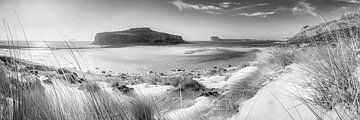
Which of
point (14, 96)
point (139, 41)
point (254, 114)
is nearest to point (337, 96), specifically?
point (254, 114)

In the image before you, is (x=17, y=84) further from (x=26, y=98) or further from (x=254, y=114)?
(x=254, y=114)

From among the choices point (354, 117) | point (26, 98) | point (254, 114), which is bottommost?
point (254, 114)

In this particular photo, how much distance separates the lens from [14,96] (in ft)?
3.88

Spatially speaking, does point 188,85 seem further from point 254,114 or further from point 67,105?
point 67,105

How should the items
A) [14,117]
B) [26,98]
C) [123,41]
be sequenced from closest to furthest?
[14,117], [26,98], [123,41]

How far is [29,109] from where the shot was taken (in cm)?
113

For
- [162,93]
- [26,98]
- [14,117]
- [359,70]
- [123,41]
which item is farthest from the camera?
[123,41]

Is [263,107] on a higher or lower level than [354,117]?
lower

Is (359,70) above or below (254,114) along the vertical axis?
above

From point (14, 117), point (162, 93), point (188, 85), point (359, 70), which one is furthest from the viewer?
point (188, 85)

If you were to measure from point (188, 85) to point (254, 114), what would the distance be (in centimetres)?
408

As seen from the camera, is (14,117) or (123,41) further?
(123,41)

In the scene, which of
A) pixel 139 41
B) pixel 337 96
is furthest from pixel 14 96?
pixel 139 41

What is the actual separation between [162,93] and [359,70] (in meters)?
4.66
